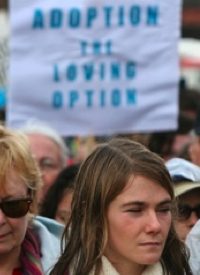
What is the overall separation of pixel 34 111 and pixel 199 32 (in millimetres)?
20745

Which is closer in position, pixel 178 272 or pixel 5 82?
pixel 178 272

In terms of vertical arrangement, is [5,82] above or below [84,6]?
below

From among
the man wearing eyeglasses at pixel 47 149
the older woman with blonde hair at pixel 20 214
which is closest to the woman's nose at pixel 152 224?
the older woman with blonde hair at pixel 20 214

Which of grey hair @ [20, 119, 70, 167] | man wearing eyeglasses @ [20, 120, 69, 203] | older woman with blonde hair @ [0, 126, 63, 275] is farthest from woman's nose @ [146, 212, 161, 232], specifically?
grey hair @ [20, 119, 70, 167]

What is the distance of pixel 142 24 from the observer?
6.00 meters

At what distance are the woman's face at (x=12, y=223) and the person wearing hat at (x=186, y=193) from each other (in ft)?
2.44

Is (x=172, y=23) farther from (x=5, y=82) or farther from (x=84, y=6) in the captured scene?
(x=5, y=82)

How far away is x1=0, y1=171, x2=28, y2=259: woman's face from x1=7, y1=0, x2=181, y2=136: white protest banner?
8.32 ft

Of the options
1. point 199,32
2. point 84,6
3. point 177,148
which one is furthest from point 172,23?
point 199,32

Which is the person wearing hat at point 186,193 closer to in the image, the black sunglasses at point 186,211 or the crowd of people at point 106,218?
the black sunglasses at point 186,211

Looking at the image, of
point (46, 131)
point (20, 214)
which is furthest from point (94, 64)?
point (20, 214)

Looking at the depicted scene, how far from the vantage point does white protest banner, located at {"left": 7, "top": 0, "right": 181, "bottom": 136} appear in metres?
5.92

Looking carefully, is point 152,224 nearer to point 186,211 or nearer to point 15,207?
point 15,207

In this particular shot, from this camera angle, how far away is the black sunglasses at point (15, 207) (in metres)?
3.30
